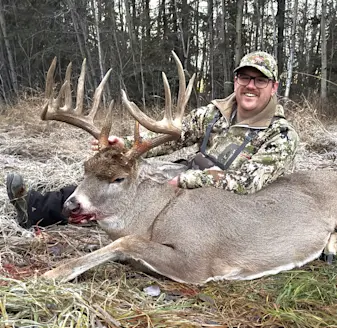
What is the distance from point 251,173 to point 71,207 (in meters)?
1.41

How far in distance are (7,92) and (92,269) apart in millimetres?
15841

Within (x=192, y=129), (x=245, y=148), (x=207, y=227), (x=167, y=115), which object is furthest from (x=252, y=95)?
(x=207, y=227)

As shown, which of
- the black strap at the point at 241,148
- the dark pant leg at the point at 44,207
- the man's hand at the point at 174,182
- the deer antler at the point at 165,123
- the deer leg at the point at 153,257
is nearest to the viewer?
the deer leg at the point at 153,257

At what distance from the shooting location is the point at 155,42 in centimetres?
1705

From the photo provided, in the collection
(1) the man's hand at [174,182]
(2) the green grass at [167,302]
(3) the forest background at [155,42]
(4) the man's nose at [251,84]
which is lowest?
(2) the green grass at [167,302]

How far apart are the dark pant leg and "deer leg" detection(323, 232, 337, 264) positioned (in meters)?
2.25

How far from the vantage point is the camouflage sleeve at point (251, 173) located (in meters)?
3.36

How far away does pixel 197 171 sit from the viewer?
3471mm

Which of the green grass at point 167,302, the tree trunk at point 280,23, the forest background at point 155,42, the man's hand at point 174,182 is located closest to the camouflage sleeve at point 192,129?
the man's hand at point 174,182

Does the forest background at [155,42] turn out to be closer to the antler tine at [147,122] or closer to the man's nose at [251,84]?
the man's nose at [251,84]

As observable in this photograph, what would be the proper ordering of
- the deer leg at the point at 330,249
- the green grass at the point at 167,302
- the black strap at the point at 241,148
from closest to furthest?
the green grass at the point at 167,302, the deer leg at the point at 330,249, the black strap at the point at 241,148

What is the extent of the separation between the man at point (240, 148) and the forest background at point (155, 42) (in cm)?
1054

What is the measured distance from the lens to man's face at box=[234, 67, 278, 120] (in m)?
3.69

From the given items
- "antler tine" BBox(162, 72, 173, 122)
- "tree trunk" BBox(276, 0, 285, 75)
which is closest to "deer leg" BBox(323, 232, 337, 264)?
"antler tine" BBox(162, 72, 173, 122)
